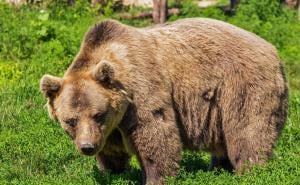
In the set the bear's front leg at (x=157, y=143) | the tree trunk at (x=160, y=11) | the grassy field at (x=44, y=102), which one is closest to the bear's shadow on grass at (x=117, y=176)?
the grassy field at (x=44, y=102)

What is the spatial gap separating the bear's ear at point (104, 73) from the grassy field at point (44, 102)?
0.87 metres

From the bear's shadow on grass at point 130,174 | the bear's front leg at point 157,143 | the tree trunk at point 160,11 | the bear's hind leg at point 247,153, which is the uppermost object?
the bear's front leg at point 157,143

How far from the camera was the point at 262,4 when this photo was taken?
1556cm

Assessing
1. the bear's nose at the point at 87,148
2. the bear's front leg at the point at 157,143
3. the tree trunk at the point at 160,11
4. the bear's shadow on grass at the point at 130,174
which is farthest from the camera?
the tree trunk at the point at 160,11

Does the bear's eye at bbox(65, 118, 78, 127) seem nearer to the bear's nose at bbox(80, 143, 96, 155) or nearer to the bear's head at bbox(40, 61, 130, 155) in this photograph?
the bear's head at bbox(40, 61, 130, 155)

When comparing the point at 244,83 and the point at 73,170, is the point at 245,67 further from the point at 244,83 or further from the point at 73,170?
the point at 73,170

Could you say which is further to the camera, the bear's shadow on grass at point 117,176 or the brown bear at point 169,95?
the bear's shadow on grass at point 117,176

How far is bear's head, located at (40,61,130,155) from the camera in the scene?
6191 mm

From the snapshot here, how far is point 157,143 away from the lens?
6477mm

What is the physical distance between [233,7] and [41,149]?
10623 millimetres

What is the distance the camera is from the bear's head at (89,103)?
6191mm

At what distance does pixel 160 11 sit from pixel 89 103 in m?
9.36

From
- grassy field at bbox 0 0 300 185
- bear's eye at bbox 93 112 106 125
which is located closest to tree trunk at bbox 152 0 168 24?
grassy field at bbox 0 0 300 185

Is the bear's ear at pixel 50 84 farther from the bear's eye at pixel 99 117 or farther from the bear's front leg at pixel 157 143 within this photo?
the bear's front leg at pixel 157 143
